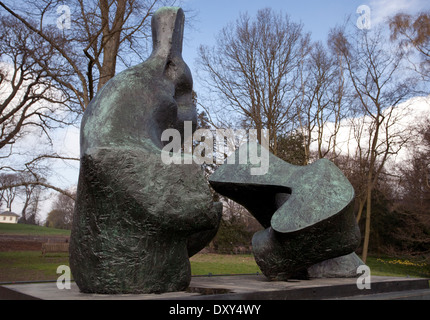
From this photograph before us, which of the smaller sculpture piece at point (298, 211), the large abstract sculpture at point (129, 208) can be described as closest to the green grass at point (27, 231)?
the smaller sculpture piece at point (298, 211)

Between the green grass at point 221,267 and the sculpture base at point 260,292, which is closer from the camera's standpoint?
the sculpture base at point 260,292

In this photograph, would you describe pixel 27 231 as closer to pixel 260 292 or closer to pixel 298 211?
pixel 298 211

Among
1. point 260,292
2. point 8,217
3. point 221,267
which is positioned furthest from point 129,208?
point 8,217

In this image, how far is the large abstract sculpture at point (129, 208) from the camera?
4.14 metres

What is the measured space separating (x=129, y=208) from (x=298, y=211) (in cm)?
222

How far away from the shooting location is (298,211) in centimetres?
522

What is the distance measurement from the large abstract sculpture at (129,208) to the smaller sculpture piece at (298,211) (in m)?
1.18

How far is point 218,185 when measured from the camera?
6047 millimetres

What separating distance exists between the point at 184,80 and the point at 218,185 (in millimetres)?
1614

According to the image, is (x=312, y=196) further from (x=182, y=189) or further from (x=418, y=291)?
(x=418, y=291)

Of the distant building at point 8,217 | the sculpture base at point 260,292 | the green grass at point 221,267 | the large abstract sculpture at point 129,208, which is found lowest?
the green grass at point 221,267
